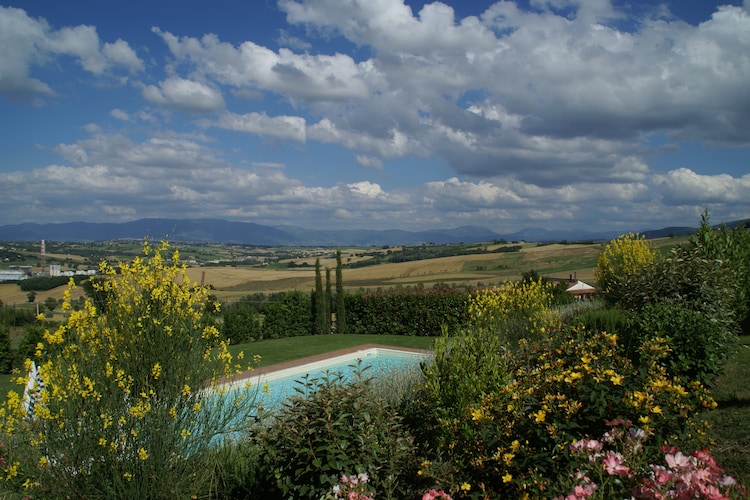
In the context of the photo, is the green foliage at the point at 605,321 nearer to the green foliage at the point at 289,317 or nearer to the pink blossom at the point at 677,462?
the pink blossom at the point at 677,462

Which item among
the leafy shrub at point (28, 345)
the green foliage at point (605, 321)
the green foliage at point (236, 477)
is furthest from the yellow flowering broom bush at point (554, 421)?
the leafy shrub at point (28, 345)

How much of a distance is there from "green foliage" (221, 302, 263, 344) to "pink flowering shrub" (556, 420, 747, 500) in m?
14.4

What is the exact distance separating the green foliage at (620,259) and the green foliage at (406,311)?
13.2ft

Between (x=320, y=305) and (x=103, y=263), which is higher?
(x=103, y=263)

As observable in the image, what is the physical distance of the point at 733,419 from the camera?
16.9 ft

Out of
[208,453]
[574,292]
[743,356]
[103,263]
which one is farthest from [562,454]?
[574,292]

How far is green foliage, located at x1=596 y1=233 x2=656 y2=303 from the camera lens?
482 inches

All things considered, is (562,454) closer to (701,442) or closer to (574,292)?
(701,442)

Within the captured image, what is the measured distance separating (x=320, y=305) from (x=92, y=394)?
46.6ft

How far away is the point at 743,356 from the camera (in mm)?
8094

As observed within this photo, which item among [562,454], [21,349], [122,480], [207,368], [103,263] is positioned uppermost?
[103,263]

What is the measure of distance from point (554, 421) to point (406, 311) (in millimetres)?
13785

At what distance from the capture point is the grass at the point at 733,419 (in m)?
4.06

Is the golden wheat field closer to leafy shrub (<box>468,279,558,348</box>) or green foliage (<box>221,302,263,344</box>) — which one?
green foliage (<box>221,302,263,344</box>)
